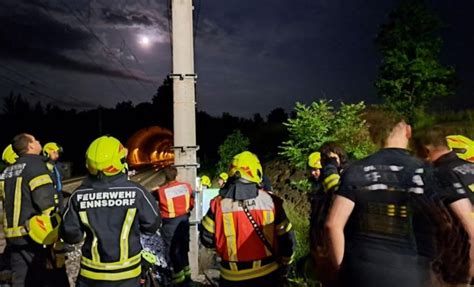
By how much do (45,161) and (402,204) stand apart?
13.1 ft

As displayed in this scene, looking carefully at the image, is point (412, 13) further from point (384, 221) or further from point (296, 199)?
point (384, 221)

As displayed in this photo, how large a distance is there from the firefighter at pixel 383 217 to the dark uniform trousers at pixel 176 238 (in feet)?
12.4

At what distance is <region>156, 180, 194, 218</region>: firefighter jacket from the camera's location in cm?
621

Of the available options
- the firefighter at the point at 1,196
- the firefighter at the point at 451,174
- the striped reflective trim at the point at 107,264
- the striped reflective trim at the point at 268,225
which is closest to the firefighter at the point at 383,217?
the firefighter at the point at 451,174

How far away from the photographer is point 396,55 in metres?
16.5

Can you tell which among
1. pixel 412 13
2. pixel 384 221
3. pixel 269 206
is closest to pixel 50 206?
pixel 269 206

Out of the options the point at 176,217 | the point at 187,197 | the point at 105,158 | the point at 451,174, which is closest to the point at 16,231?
the point at 105,158

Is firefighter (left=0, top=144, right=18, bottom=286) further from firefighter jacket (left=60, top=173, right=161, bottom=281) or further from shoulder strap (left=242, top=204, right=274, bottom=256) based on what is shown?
shoulder strap (left=242, top=204, right=274, bottom=256)

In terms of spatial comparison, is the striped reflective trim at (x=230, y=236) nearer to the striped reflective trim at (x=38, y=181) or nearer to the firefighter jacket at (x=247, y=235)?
the firefighter jacket at (x=247, y=235)

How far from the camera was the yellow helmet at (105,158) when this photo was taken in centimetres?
361

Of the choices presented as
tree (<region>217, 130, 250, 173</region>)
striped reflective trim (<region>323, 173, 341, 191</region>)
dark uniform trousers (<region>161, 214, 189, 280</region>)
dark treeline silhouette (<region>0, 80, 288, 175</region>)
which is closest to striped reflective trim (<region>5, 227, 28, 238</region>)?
dark uniform trousers (<region>161, 214, 189, 280</region>)

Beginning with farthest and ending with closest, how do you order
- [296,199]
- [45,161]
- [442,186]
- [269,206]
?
[296,199] → [45,161] → [269,206] → [442,186]

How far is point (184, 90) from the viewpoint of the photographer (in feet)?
21.6

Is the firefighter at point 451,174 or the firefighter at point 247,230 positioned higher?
the firefighter at point 451,174
